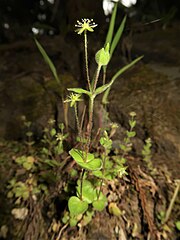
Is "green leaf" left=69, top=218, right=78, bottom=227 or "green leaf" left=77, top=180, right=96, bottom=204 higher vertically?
"green leaf" left=77, top=180, right=96, bottom=204

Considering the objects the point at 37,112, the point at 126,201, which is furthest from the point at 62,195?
the point at 37,112

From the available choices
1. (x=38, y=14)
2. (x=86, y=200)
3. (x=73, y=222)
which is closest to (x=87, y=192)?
(x=86, y=200)

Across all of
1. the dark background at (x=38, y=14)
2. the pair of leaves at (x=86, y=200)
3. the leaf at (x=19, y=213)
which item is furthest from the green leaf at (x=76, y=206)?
the dark background at (x=38, y=14)

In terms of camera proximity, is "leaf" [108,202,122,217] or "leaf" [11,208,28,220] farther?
"leaf" [11,208,28,220]

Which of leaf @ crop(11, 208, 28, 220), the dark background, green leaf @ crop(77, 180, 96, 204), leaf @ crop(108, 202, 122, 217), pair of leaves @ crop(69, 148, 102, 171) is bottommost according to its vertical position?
leaf @ crop(11, 208, 28, 220)

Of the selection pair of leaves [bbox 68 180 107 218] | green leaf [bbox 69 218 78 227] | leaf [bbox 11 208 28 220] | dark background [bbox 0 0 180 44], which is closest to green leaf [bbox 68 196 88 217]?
pair of leaves [bbox 68 180 107 218]

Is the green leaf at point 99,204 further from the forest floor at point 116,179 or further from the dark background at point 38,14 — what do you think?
the dark background at point 38,14

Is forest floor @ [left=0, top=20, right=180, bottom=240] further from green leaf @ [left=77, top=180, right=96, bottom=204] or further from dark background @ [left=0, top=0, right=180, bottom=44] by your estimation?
dark background @ [left=0, top=0, right=180, bottom=44]

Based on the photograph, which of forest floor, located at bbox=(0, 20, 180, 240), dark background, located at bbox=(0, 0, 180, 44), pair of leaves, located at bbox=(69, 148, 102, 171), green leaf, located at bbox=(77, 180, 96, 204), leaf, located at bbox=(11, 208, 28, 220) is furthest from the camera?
dark background, located at bbox=(0, 0, 180, 44)
